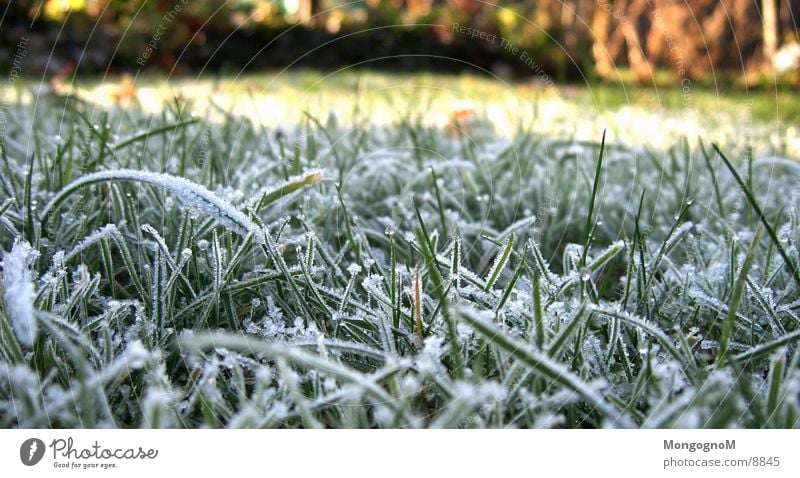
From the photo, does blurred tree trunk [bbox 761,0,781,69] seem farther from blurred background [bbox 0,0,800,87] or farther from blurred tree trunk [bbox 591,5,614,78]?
blurred tree trunk [bbox 591,5,614,78]

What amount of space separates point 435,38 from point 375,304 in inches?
183

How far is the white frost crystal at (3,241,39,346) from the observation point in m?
0.57

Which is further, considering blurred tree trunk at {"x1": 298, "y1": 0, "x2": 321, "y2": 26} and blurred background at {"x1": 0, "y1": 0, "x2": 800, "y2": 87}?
blurred tree trunk at {"x1": 298, "y1": 0, "x2": 321, "y2": 26}

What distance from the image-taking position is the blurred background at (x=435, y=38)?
3932 millimetres

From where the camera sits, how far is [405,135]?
154 centimetres

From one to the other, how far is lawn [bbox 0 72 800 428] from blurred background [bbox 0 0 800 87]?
8.00 feet

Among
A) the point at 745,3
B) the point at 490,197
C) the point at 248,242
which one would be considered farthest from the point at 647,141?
the point at 745,3
